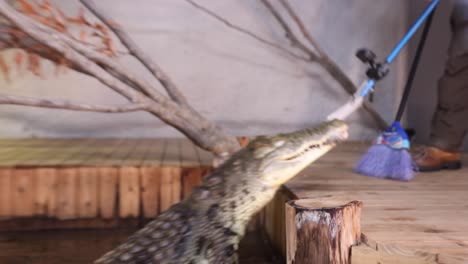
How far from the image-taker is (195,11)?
182 inches

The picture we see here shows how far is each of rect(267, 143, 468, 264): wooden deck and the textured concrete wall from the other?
159 centimetres

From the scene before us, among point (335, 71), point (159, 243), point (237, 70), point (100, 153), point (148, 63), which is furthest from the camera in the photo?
point (237, 70)

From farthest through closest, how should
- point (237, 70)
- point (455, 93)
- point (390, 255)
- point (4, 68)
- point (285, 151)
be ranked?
point (237, 70)
point (4, 68)
point (455, 93)
point (285, 151)
point (390, 255)

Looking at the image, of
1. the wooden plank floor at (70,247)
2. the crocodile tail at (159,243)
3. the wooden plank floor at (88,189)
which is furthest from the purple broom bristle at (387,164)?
the crocodile tail at (159,243)

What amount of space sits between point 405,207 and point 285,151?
655 millimetres

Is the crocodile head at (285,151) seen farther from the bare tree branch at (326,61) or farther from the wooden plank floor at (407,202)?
the bare tree branch at (326,61)

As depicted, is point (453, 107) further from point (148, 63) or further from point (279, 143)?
point (148, 63)

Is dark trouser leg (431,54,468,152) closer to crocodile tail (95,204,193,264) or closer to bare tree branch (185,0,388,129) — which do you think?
bare tree branch (185,0,388,129)

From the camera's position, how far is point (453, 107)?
2805 millimetres

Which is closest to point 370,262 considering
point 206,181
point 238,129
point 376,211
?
point 376,211

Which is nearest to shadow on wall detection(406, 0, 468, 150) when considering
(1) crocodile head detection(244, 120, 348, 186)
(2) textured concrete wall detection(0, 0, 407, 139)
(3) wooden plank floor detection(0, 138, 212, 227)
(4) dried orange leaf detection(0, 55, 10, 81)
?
(2) textured concrete wall detection(0, 0, 407, 139)

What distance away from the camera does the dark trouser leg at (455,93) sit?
107 inches

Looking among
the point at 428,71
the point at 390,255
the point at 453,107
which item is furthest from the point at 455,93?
the point at 390,255

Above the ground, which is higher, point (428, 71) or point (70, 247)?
point (428, 71)
